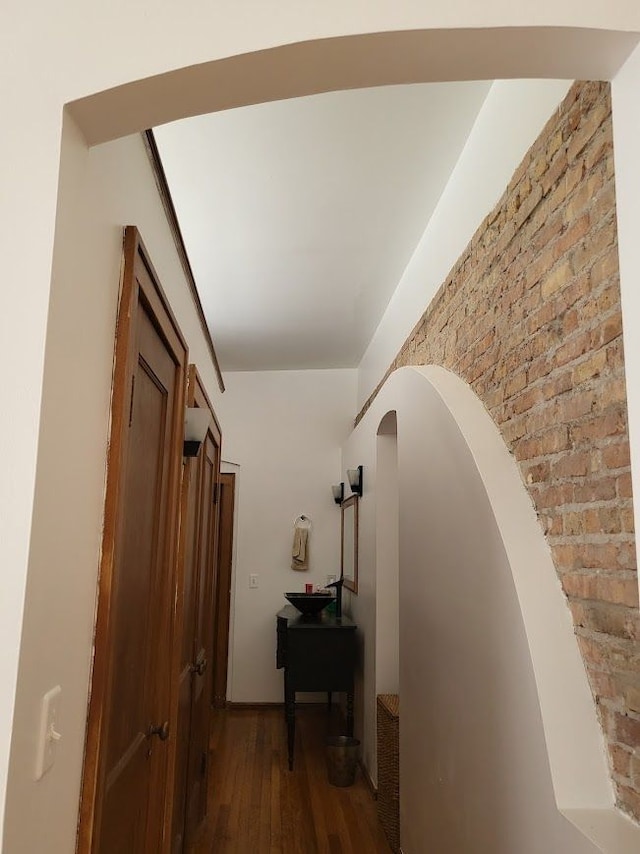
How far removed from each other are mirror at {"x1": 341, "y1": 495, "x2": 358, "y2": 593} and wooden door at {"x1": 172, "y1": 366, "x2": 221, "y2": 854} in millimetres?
1448

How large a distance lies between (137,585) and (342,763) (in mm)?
3012

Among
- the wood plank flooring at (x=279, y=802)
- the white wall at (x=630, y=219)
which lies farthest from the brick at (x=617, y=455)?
the wood plank flooring at (x=279, y=802)

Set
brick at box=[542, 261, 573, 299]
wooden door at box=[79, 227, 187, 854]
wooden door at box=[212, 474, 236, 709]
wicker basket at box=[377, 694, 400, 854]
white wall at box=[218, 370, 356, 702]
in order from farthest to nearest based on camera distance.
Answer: white wall at box=[218, 370, 356, 702], wooden door at box=[212, 474, 236, 709], wicker basket at box=[377, 694, 400, 854], brick at box=[542, 261, 573, 299], wooden door at box=[79, 227, 187, 854]

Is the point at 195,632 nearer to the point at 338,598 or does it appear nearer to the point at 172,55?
the point at 338,598

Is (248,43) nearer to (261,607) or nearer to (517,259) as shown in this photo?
(517,259)

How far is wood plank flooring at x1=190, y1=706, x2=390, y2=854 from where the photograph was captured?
3395 millimetres

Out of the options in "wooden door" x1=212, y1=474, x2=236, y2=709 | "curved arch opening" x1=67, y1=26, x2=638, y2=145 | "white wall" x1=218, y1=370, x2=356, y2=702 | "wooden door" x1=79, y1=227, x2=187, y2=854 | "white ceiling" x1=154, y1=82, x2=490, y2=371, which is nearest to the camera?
"curved arch opening" x1=67, y1=26, x2=638, y2=145

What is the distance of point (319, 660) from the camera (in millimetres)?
4758

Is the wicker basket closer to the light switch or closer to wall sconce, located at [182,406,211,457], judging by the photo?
wall sconce, located at [182,406,211,457]

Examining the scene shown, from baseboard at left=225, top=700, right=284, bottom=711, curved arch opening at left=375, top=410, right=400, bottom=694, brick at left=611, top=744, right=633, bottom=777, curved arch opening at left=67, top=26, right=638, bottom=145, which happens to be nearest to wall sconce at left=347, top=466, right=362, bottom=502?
curved arch opening at left=375, top=410, right=400, bottom=694

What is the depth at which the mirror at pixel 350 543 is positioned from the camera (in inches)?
201

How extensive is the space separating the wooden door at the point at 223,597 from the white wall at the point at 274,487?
0.24 feet

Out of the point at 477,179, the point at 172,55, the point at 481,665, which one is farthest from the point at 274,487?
the point at 172,55

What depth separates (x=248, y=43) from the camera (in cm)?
107
